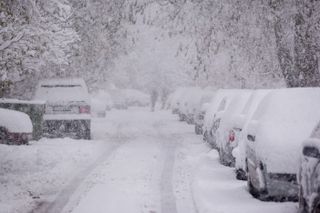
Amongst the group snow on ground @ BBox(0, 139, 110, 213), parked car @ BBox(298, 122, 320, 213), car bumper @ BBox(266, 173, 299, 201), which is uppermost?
parked car @ BBox(298, 122, 320, 213)

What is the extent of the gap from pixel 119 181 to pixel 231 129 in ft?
9.88

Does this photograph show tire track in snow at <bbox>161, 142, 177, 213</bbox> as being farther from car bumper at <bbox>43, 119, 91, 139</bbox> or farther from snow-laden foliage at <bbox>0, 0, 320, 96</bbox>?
car bumper at <bbox>43, 119, 91, 139</bbox>

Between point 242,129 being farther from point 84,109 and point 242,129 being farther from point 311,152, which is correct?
point 84,109

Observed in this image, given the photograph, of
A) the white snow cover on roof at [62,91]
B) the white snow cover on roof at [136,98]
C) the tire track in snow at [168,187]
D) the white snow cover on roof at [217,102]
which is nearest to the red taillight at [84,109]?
the white snow cover on roof at [62,91]

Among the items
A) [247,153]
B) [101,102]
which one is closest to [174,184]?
[247,153]

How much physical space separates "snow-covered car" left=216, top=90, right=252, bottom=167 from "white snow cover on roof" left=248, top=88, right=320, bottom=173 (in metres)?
2.37

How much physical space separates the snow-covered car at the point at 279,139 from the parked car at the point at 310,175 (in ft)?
4.14

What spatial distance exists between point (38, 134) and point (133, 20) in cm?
611

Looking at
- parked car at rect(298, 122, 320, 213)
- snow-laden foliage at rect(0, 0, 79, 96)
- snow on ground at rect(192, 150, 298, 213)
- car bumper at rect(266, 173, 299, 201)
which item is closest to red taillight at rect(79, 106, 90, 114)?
snow-laden foliage at rect(0, 0, 79, 96)

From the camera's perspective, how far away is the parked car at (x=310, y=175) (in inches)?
278

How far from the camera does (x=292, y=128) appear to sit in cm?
965

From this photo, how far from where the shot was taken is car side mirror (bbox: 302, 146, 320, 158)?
7.05 metres

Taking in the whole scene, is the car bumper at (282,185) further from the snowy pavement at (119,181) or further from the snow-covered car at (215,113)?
the snow-covered car at (215,113)

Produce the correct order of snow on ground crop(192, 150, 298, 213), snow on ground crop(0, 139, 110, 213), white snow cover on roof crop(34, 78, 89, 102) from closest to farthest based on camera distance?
snow on ground crop(192, 150, 298, 213) → snow on ground crop(0, 139, 110, 213) → white snow cover on roof crop(34, 78, 89, 102)
